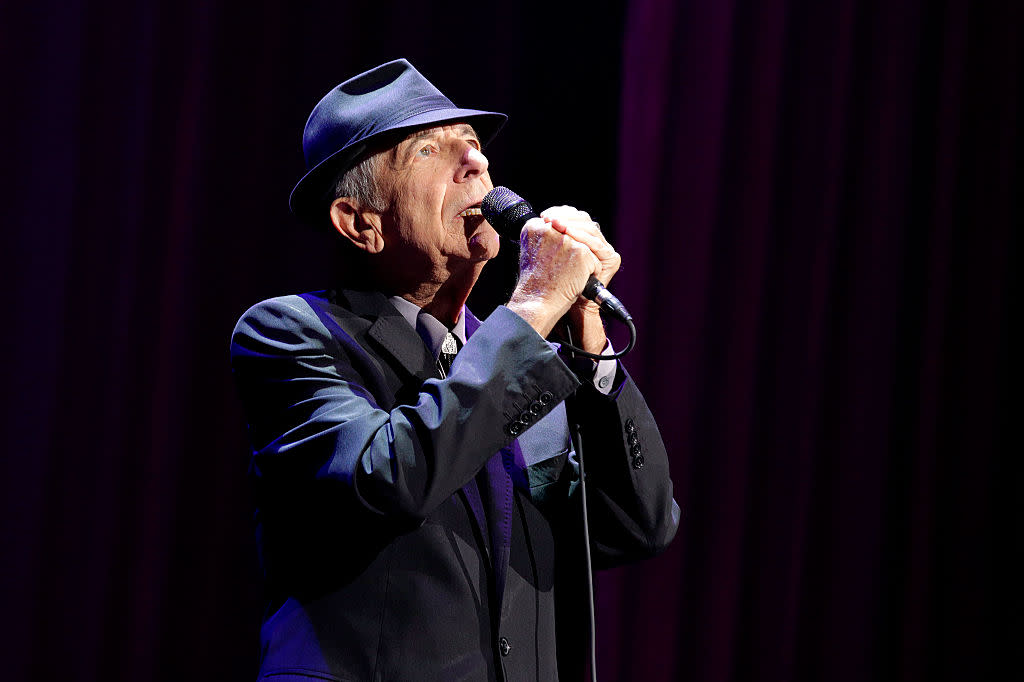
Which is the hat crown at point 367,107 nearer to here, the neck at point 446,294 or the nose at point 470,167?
the nose at point 470,167

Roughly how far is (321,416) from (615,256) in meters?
0.44

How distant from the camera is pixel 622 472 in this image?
4.59 feet

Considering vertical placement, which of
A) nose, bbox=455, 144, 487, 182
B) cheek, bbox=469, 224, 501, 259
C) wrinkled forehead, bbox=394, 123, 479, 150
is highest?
wrinkled forehead, bbox=394, 123, 479, 150

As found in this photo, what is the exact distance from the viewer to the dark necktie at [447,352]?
56.6 inches

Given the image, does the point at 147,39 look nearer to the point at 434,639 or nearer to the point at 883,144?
the point at 434,639

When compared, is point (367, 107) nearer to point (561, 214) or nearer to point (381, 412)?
point (561, 214)

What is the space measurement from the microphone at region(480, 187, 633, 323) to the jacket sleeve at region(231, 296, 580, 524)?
112mm

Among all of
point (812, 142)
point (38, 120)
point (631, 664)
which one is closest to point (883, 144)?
point (812, 142)

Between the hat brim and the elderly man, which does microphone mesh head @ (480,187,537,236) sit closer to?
the elderly man

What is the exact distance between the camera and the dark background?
7.88ft

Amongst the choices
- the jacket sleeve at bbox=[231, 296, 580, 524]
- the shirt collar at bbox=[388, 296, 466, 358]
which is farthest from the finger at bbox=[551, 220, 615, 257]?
the shirt collar at bbox=[388, 296, 466, 358]

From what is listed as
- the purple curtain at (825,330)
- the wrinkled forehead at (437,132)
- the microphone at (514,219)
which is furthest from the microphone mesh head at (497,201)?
the purple curtain at (825,330)

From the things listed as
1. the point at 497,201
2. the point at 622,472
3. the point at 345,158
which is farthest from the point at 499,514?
the point at 345,158

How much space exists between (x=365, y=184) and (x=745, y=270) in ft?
5.30
